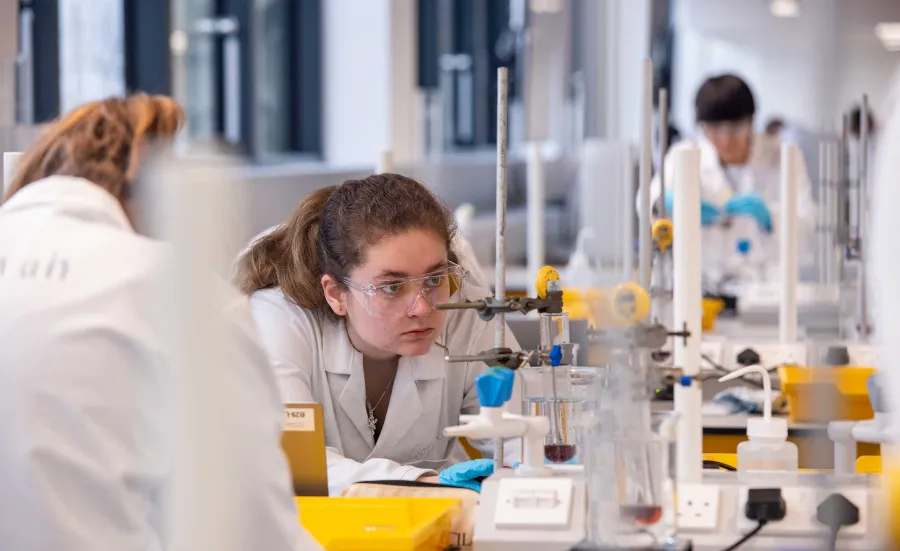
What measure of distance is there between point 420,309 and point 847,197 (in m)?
1.49

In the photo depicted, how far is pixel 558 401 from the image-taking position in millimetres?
1810

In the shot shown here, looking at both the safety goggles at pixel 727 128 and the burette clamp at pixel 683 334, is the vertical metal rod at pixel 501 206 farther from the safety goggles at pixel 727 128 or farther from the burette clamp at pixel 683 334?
the safety goggles at pixel 727 128

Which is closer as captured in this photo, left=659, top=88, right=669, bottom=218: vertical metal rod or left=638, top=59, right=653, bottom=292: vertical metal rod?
left=638, top=59, right=653, bottom=292: vertical metal rod

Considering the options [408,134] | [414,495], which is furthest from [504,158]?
[408,134]

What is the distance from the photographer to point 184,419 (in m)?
1.11

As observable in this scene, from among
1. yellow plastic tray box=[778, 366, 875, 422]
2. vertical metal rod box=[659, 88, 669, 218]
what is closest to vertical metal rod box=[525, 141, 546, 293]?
vertical metal rod box=[659, 88, 669, 218]

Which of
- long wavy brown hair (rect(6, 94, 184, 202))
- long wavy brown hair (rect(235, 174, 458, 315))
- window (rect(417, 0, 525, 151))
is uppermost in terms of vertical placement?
window (rect(417, 0, 525, 151))

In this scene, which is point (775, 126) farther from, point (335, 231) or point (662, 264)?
point (335, 231)

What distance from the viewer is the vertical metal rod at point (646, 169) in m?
2.10

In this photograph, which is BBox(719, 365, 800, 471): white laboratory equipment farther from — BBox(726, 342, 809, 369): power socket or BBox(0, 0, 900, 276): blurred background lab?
BBox(726, 342, 809, 369): power socket

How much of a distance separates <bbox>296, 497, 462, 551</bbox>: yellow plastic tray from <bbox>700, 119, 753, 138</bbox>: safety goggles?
306 cm

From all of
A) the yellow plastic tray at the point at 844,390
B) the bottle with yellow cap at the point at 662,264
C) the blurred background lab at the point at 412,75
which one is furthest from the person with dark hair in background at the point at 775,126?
the bottle with yellow cap at the point at 662,264

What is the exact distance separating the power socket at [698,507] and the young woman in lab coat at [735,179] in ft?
7.14

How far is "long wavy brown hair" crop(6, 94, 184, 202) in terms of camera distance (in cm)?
144
